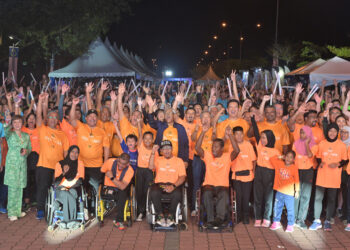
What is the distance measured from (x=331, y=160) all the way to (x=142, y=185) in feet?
10.5

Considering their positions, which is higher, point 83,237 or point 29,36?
point 29,36

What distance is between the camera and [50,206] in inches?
266

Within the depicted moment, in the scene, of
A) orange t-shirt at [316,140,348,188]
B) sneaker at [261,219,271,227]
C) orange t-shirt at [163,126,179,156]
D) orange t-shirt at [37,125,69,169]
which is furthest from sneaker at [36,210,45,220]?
orange t-shirt at [316,140,348,188]

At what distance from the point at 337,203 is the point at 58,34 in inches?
743

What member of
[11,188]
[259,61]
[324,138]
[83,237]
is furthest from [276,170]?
[259,61]

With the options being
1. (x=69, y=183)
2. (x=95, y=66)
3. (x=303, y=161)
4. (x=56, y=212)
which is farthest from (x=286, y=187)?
(x=95, y=66)

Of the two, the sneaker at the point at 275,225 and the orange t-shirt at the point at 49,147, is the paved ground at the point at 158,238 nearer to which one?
the sneaker at the point at 275,225

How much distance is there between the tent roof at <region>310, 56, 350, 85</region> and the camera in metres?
15.5

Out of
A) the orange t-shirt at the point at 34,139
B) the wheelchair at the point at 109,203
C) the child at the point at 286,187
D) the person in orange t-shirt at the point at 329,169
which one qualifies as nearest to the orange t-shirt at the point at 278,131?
the child at the point at 286,187

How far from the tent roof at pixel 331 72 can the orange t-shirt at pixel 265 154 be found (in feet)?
31.8

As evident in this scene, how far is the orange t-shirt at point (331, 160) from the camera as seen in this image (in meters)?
6.79

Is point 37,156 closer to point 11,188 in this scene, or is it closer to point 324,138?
point 11,188

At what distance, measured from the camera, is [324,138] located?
732 centimetres

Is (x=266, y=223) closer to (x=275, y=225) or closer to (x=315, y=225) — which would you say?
(x=275, y=225)
